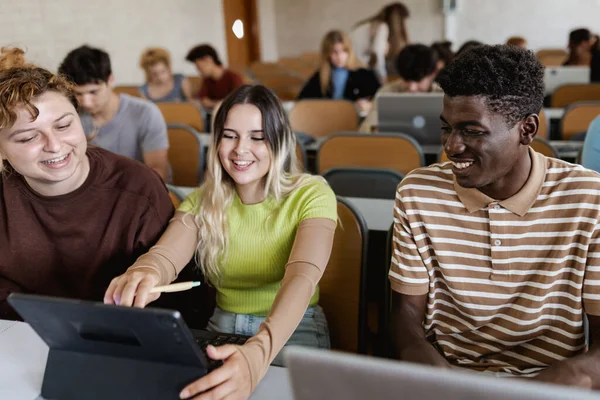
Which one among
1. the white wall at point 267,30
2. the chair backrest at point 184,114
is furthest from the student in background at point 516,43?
the white wall at point 267,30

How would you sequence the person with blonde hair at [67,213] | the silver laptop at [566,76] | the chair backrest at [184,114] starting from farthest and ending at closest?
the silver laptop at [566,76] < the chair backrest at [184,114] < the person with blonde hair at [67,213]

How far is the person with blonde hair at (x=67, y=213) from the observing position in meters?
1.49

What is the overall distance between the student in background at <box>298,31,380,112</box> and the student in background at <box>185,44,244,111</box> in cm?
96

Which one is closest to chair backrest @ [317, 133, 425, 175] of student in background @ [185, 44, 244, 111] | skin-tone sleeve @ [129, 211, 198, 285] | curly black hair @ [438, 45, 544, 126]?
skin-tone sleeve @ [129, 211, 198, 285]

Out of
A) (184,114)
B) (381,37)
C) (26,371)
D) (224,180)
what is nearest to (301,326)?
(224,180)

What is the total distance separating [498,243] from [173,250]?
2.59ft

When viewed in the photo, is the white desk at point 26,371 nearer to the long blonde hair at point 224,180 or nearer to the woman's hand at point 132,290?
the woman's hand at point 132,290

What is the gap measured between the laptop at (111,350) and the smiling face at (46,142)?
0.57 meters

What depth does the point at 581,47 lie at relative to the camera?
5848 mm

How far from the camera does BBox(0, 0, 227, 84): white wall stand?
15.3 ft

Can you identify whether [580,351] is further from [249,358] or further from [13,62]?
[13,62]

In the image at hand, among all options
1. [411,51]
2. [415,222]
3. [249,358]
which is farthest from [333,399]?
[411,51]

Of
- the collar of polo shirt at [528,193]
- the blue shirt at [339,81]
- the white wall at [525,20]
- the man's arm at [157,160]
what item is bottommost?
the man's arm at [157,160]

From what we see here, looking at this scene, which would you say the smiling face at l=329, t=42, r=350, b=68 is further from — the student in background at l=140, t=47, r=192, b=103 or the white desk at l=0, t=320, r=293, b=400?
the white desk at l=0, t=320, r=293, b=400
